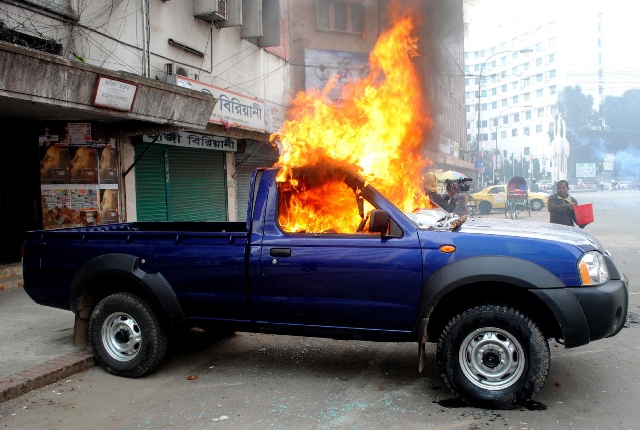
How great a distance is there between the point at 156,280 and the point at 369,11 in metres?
7.66

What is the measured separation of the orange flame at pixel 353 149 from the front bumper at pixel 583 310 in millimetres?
1495

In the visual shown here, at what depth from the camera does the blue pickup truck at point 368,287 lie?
3889 mm

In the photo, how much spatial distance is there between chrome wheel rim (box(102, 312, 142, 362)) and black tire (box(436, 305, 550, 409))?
112 inches

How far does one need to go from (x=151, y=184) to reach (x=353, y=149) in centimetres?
885

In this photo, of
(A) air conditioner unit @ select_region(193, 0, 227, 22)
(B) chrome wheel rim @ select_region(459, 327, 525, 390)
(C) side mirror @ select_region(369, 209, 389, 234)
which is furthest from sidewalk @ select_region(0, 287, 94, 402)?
(A) air conditioner unit @ select_region(193, 0, 227, 22)

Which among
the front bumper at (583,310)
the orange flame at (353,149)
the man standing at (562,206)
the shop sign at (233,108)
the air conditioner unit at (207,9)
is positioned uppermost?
the air conditioner unit at (207,9)

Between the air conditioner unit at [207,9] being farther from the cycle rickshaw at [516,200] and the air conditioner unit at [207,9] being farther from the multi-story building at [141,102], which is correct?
the cycle rickshaw at [516,200]

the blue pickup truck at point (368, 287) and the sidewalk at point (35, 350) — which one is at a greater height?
the blue pickup truck at point (368, 287)

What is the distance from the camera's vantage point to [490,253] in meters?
3.96

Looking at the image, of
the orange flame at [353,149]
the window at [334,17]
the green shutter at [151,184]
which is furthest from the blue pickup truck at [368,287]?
the window at [334,17]

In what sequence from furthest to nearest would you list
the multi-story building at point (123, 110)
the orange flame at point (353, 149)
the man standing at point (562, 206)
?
1. the man standing at point (562, 206)
2. the multi-story building at point (123, 110)
3. the orange flame at point (353, 149)

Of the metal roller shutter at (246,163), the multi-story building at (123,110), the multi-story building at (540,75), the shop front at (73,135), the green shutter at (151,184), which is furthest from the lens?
the multi-story building at (540,75)

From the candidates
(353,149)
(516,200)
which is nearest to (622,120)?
(516,200)

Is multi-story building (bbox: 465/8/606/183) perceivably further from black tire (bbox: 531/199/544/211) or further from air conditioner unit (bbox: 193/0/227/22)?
air conditioner unit (bbox: 193/0/227/22)
